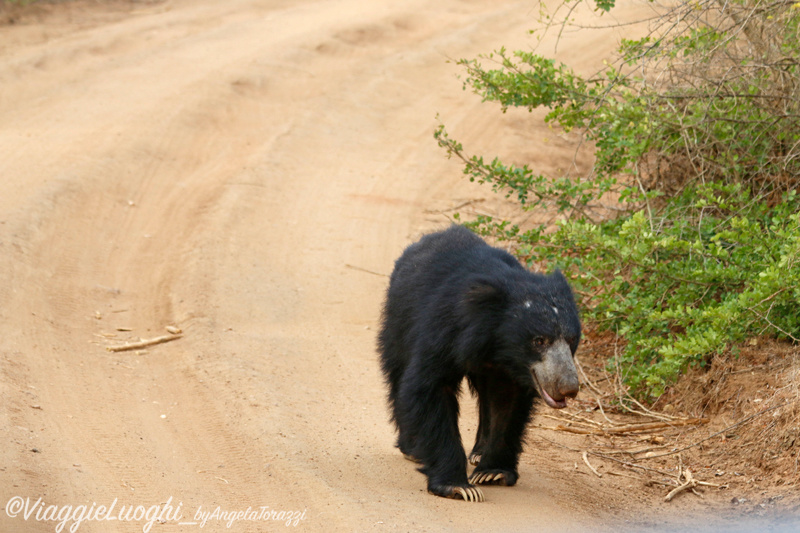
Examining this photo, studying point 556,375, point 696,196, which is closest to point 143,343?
point 556,375

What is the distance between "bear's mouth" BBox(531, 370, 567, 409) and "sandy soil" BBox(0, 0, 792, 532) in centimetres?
61

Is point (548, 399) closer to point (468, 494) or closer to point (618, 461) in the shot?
point (468, 494)

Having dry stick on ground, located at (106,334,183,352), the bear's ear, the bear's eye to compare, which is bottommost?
dry stick on ground, located at (106,334,183,352)

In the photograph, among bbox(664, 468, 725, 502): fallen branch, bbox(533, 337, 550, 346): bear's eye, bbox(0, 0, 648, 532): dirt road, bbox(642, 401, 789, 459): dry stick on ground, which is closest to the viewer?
bbox(533, 337, 550, 346): bear's eye

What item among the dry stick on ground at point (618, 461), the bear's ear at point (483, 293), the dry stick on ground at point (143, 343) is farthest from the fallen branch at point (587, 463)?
the dry stick on ground at point (143, 343)

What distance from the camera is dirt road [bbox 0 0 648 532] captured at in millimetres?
4652

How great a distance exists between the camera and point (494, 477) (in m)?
4.84

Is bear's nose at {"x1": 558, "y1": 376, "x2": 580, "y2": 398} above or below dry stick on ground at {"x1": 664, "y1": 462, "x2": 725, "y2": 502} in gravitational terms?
above

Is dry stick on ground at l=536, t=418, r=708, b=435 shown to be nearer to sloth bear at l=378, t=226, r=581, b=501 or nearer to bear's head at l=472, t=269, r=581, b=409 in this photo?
sloth bear at l=378, t=226, r=581, b=501

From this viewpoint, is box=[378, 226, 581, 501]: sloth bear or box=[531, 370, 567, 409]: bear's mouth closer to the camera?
box=[531, 370, 567, 409]: bear's mouth

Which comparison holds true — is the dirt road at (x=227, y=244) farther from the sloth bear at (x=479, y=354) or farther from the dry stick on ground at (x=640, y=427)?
the dry stick on ground at (x=640, y=427)

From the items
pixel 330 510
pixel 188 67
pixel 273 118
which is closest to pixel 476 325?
pixel 330 510

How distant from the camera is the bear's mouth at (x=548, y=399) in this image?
Result: 4250 mm

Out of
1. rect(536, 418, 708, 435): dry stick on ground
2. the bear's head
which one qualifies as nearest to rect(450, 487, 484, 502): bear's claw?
the bear's head
